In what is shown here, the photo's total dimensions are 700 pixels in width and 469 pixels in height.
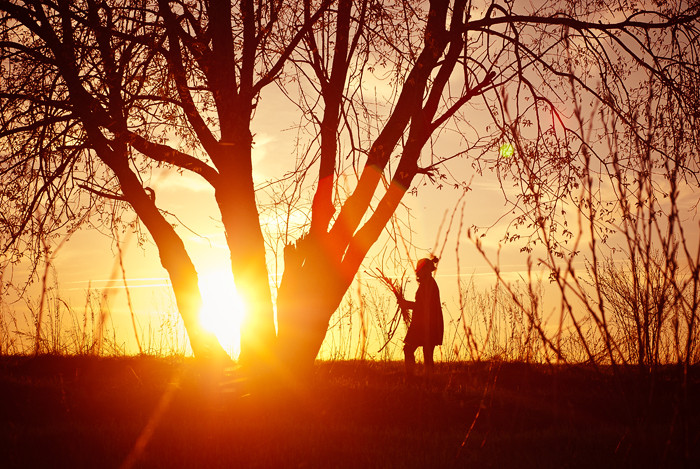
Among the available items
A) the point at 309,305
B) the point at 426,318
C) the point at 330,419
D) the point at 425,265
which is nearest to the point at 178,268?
the point at 309,305

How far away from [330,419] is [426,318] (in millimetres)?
3317

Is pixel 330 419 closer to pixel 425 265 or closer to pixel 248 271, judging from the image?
pixel 248 271

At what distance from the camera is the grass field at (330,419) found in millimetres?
4469

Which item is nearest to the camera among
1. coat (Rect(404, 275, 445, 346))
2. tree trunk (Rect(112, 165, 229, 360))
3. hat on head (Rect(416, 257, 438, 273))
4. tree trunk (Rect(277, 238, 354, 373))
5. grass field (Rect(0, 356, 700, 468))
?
grass field (Rect(0, 356, 700, 468))

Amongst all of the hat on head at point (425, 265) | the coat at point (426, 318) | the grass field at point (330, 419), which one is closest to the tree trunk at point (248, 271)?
the grass field at point (330, 419)

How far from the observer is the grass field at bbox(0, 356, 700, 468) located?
14.7 feet

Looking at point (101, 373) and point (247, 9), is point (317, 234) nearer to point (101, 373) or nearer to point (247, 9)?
point (247, 9)

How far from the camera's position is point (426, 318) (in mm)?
9180

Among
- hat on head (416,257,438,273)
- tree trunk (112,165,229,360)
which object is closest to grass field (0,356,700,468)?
tree trunk (112,165,229,360)

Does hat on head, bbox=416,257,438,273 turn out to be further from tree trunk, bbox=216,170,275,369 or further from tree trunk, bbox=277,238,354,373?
tree trunk, bbox=216,170,275,369

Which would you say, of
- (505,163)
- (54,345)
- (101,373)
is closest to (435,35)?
(505,163)

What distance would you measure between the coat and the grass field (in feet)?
1.86

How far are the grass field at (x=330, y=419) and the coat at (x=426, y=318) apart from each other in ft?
1.86

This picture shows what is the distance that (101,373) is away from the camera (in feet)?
28.6
